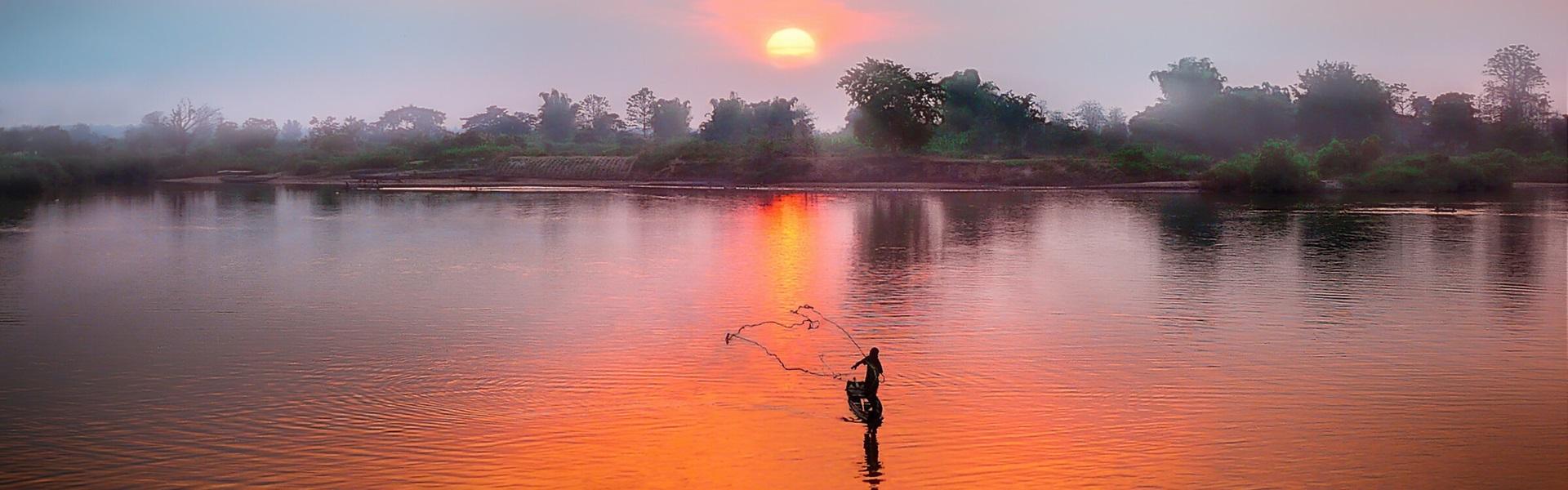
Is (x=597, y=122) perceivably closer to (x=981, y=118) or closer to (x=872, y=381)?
(x=981, y=118)

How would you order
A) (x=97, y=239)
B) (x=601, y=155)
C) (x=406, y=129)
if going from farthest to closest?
(x=406, y=129), (x=601, y=155), (x=97, y=239)

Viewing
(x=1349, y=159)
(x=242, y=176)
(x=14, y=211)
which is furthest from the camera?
(x=242, y=176)

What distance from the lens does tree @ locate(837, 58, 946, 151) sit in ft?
274

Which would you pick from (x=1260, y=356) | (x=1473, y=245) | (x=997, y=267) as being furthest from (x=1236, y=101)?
(x=1260, y=356)

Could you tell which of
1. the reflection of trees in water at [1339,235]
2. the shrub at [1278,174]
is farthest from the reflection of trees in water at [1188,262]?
the shrub at [1278,174]

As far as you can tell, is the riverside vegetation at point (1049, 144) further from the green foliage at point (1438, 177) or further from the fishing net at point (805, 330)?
the fishing net at point (805, 330)

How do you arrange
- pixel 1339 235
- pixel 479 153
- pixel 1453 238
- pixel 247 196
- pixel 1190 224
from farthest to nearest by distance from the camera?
1. pixel 479 153
2. pixel 247 196
3. pixel 1190 224
4. pixel 1339 235
5. pixel 1453 238

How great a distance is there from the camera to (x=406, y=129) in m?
174

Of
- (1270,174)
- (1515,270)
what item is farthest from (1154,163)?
(1515,270)

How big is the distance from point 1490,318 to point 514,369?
15.3m

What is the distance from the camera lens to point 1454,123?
9506cm

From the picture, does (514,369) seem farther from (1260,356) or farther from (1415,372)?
(1415,372)

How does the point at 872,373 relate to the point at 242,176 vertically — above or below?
below

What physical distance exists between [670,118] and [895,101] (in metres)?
74.4
